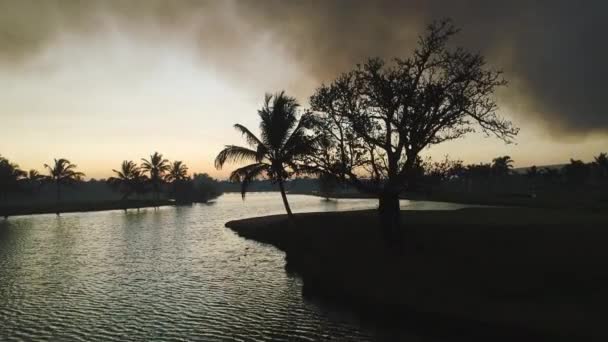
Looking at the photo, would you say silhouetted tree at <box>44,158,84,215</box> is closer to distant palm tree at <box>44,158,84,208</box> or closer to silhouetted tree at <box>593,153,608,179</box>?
distant palm tree at <box>44,158,84,208</box>

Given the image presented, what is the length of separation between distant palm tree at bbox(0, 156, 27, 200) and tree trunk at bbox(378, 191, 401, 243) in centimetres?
12087

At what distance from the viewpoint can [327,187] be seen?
29.2 metres

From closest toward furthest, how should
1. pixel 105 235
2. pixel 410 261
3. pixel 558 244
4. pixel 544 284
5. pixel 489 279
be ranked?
1. pixel 544 284
2. pixel 489 279
3. pixel 558 244
4. pixel 410 261
5. pixel 105 235

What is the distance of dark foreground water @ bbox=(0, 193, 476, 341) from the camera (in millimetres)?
15133

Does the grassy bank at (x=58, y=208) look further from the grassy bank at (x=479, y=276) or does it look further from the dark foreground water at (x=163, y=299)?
the grassy bank at (x=479, y=276)

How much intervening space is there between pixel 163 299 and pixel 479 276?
1571 cm

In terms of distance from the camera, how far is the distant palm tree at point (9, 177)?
4183 inches

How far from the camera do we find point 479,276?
17750mm

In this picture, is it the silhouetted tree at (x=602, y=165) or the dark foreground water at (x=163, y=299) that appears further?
the silhouetted tree at (x=602, y=165)

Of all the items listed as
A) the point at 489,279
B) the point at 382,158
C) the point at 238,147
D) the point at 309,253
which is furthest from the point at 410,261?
the point at 238,147

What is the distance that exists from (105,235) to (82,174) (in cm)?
8707

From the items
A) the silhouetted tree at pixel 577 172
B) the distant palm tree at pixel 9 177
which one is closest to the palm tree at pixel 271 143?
the distant palm tree at pixel 9 177

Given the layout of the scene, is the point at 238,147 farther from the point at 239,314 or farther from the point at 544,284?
the point at 544,284

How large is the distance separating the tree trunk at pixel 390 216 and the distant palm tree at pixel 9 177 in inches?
4759
